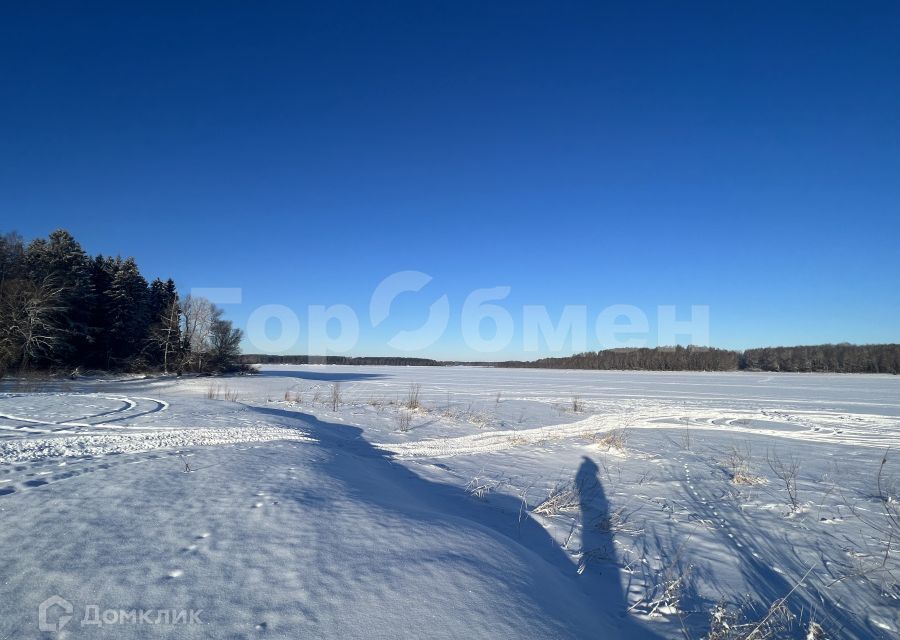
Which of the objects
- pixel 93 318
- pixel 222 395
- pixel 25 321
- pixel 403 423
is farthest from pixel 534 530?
pixel 93 318

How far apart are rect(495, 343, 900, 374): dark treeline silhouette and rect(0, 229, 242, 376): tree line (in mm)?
74480

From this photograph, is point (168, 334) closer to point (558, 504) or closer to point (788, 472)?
point (558, 504)

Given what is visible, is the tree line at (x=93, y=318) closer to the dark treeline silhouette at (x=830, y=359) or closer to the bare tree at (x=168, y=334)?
the bare tree at (x=168, y=334)

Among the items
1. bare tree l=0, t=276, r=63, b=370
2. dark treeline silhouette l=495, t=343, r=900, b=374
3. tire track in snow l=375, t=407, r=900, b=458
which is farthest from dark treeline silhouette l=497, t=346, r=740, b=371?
bare tree l=0, t=276, r=63, b=370

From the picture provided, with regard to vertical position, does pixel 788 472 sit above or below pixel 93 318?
below

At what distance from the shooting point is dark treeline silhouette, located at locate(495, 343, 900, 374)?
221ft

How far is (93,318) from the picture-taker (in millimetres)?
31141

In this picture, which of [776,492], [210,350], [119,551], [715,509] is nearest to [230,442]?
[119,551]

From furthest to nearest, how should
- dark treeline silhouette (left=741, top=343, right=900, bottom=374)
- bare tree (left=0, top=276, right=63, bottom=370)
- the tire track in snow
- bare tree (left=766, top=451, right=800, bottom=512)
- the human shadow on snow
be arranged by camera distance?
dark treeline silhouette (left=741, top=343, right=900, bottom=374)
bare tree (left=0, top=276, right=63, bottom=370)
the tire track in snow
bare tree (left=766, top=451, right=800, bottom=512)
the human shadow on snow

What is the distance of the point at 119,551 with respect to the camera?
267 cm

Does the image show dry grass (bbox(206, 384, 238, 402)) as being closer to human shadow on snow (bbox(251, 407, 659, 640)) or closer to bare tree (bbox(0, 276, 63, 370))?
human shadow on snow (bbox(251, 407, 659, 640))

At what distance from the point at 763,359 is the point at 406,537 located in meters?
98.2

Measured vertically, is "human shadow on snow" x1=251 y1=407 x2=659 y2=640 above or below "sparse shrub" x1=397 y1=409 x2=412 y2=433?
above

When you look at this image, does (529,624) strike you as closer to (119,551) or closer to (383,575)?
(383,575)
